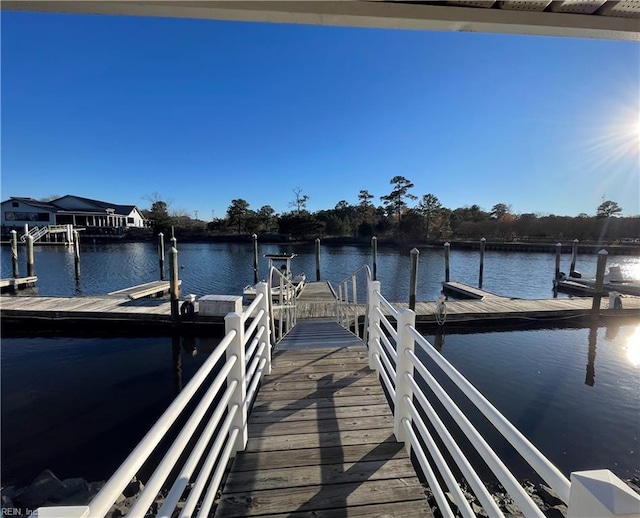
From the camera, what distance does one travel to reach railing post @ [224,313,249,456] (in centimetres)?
187

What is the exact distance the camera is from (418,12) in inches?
64.5

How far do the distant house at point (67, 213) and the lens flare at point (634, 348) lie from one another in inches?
1956

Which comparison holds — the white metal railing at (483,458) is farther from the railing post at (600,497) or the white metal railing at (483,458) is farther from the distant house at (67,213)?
the distant house at (67,213)

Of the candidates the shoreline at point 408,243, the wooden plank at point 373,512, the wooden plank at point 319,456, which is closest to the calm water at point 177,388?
the wooden plank at point 319,456

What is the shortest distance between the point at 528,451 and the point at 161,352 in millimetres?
8183

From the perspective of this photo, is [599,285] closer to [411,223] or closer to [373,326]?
[373,326]

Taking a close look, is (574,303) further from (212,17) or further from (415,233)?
(415,233)

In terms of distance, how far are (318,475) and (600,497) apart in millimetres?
1483

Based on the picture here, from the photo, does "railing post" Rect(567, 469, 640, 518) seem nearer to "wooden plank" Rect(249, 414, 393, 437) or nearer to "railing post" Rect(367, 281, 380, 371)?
"wooden plank" Rect(249, 414, 393, 437)

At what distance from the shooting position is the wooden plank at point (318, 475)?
1747mm

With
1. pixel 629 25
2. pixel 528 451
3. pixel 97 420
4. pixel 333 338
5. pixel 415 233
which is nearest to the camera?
pixel 528 451

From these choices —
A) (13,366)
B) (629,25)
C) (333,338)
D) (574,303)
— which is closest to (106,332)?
(13,366)

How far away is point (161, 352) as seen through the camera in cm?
755

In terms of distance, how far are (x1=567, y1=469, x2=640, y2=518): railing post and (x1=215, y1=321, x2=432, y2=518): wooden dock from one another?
3.53ft
